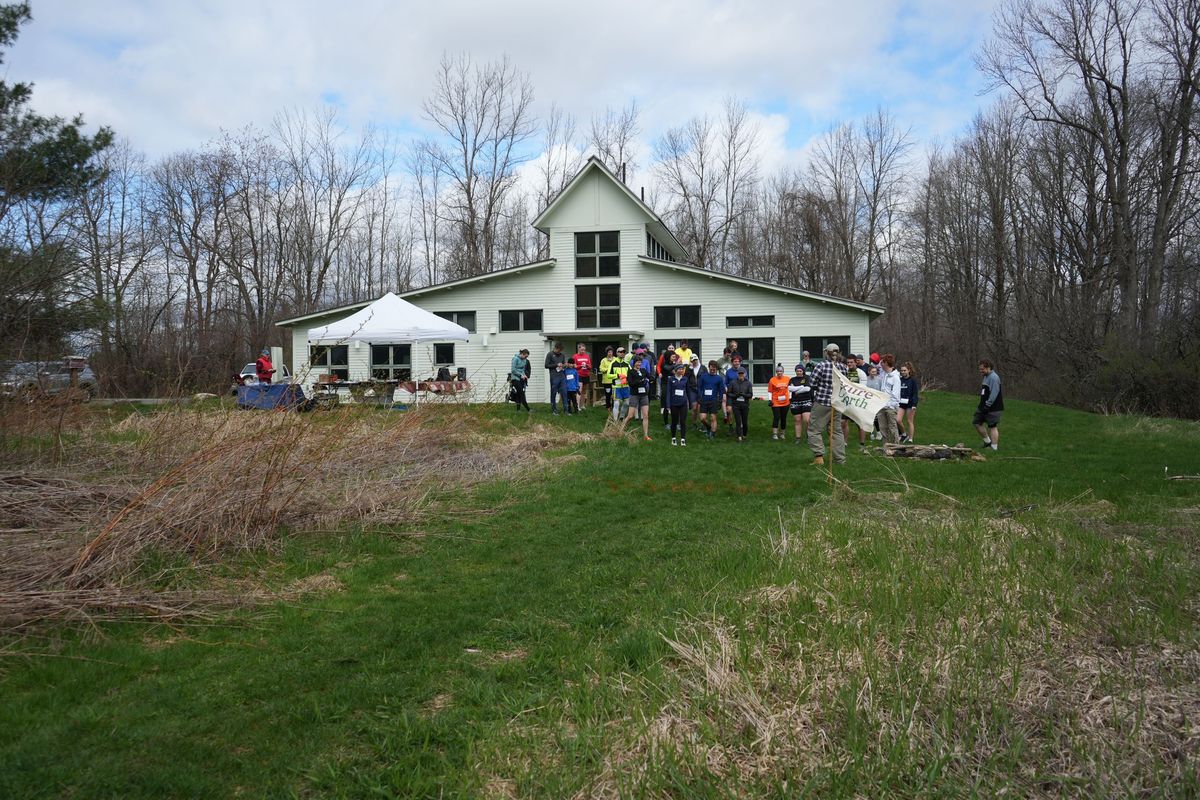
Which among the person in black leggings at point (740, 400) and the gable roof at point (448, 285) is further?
the gable roof at point (448, 285)

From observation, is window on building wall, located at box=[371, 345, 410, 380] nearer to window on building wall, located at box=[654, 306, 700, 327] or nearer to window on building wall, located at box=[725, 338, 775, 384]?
window on building wall, located at box=[654, 306, 700, 327]

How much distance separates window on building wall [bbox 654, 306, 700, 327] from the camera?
1044 inches

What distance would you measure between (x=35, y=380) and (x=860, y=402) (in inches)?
437

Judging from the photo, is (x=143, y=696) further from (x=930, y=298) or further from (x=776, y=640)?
(x=930, y=298)

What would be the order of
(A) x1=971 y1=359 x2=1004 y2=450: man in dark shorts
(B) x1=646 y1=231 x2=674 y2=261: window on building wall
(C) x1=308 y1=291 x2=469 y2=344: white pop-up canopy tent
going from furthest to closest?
(B) x1=646 y1=231 x2=674 y2=261: window on building wall → (C) x1=308 y1=291 x2=469 y2=344: white pop-up canopy tent → (A) x1=971 y1=359 x2=1004 y2=450: man in dark shorts

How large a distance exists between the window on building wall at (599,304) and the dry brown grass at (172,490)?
52.2 ft

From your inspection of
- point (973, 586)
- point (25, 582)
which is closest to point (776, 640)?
point (973, 586)

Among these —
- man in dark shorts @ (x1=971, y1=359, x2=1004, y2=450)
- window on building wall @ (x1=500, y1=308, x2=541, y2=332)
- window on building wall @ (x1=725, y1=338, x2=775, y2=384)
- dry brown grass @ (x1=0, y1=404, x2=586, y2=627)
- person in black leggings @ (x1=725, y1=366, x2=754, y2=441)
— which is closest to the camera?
dry brown grass @ (x1=0, y1=404, x2=586, y2=627)

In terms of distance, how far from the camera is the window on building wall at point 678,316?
26516mm

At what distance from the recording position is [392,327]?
20.1 metres

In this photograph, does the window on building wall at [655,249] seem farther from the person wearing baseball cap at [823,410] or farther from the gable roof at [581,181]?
the person wearing baseball cap at [823,410]

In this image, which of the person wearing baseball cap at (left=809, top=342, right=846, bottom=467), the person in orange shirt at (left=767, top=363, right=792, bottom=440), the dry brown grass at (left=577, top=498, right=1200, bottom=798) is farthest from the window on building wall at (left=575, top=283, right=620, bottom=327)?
the dry brown grass at (left=577, top=498, right=1200, bottom=798)

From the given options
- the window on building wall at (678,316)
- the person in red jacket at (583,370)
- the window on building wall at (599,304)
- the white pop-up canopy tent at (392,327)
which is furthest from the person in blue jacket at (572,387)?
the window on building wall at (678,316)

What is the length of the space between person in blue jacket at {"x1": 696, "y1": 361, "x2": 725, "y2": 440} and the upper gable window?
11.0 metres
